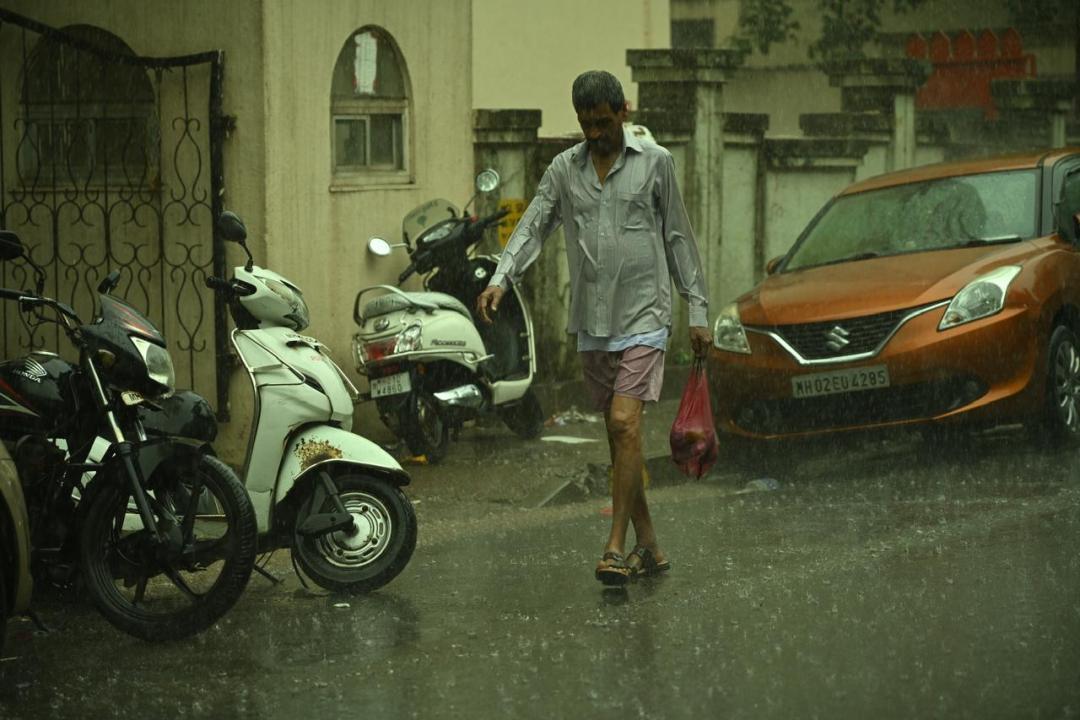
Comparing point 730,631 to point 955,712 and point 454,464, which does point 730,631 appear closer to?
point 955,712

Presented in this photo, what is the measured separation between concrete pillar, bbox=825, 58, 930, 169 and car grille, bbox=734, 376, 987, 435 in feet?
25.0

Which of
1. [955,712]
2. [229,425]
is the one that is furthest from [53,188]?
[955,712]

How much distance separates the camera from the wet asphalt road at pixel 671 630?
548 cm

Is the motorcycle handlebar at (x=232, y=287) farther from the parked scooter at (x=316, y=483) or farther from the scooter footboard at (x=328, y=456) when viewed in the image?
the scooter footboard at (x=328, y=456)

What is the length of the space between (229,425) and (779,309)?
123 inches

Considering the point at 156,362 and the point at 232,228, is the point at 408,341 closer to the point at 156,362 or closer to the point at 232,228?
the point at 232,228

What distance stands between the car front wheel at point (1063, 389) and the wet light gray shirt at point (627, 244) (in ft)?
11.6

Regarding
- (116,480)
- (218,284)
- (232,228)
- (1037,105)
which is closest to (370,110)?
(232,228)

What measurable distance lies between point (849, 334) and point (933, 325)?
44cm

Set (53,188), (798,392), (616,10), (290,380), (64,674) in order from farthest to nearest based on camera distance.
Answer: (616,10) < (53,188) < (798,392) < (290,380) < (64,674)

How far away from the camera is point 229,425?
34.0ft

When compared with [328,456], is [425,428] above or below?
below

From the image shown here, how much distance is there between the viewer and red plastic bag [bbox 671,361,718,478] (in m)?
7.34

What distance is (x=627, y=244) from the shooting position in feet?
23.2
